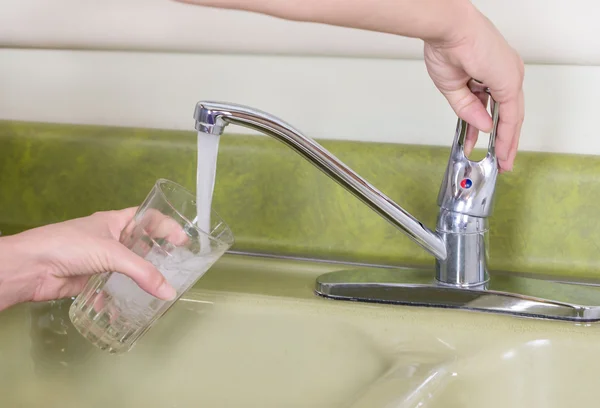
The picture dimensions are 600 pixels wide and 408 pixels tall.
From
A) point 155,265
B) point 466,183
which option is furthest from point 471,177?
point 155,265

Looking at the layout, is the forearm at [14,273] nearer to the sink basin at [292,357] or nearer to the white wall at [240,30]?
the sink basin at [292,357]

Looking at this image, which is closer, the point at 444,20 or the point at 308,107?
the point at 444,20

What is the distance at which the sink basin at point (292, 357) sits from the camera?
59 cm

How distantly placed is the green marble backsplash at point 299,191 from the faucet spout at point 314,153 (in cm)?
10

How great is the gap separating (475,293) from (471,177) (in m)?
0.10

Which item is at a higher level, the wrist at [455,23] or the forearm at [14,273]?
the wrist at [455,23]

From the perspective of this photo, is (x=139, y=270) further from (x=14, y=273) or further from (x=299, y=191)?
(x=299, y=191)

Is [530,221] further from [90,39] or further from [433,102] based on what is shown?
[90,39]

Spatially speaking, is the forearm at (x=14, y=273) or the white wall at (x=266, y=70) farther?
the white wall at (x=266, y=70)

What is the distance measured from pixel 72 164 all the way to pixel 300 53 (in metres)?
0.25

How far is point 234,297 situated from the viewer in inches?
25.8

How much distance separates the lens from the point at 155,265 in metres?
0.54

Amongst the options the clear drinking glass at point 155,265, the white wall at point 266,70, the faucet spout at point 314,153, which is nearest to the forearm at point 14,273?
the clear drinking glass at point 155,265

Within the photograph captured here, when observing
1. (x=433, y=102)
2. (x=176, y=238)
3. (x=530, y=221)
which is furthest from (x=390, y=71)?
(x=176, y=238)
